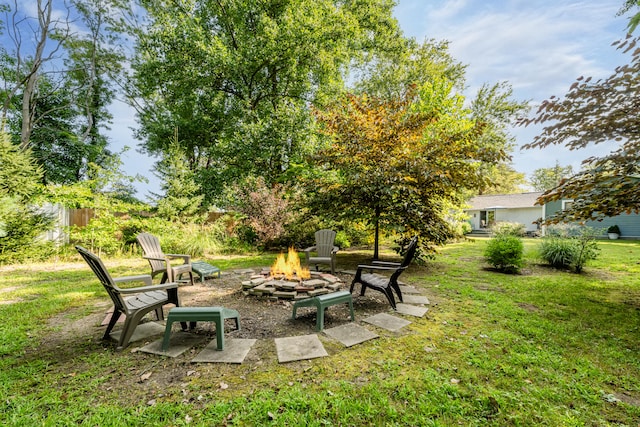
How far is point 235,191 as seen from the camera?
1088 cm

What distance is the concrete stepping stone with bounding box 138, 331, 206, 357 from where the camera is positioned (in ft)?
8.80

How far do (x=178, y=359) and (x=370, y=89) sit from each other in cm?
1864

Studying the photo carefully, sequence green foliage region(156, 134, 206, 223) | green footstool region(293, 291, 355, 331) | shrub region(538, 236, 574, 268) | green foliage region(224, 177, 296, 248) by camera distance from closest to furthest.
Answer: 1. green footstool region(293, 291, 355, 331)
2. shrub region(538, 236, 574, 268)
3. green foliage region(224, 177, 296, 248)
4. green foliage region(156, 134, 206, 223)

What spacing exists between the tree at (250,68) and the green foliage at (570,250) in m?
8.69

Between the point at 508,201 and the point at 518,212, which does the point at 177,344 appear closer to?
the point at 518,212

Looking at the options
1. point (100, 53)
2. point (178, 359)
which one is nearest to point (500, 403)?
point (178, 359)

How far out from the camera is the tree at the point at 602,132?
3.84 m

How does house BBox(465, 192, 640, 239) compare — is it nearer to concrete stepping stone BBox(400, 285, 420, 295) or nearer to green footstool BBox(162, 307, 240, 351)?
concrete stepping stone BBox(400, 285, 420, 295)

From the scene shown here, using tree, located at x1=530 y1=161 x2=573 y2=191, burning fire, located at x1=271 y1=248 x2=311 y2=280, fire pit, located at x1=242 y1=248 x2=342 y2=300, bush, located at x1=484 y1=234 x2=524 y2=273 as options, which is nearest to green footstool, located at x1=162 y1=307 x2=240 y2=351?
fire pit, located at x1=242 y1=248 x2=342 y2=300

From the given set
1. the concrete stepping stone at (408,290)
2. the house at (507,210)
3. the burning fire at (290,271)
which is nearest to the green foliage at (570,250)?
the concrete stepping stone at (408,290)

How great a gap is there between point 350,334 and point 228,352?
4.40 ft

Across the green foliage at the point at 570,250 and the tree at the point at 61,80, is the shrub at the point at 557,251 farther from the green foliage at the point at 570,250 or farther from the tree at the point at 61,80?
the tree at the point at 61,80

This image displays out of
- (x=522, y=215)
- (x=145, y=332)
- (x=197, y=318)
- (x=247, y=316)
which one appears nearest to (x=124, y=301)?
(x=145, y=332)

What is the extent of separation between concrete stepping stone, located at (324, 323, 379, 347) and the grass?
137 millimetres
